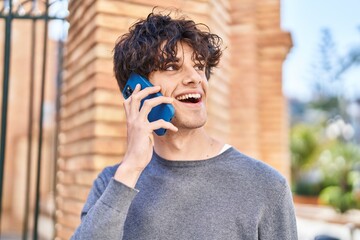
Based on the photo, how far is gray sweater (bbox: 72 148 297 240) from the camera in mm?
1454

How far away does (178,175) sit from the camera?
1604 millimetres

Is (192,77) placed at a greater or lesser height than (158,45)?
lesser

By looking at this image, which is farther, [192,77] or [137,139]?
[192,77]

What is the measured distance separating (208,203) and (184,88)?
1.33 ft

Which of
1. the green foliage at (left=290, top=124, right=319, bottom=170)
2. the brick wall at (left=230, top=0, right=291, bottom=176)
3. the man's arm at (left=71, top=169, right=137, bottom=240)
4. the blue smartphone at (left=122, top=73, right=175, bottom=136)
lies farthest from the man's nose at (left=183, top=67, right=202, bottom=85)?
the green foliage at (left=290, top=124, right=319, bottom=170)

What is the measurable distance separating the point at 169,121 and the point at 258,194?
1.27 feet

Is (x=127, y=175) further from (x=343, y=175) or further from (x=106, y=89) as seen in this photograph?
(x=343, y=175)

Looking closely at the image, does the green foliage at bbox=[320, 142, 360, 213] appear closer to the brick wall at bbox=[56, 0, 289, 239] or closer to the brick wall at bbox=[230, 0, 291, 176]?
the brick wall at bbox=[230, 0, 291, 176]

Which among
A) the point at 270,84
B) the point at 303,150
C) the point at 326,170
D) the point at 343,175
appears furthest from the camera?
the point at 303,150

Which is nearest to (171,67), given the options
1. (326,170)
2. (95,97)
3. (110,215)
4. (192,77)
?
(192,77)

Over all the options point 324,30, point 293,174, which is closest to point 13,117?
point 293,174

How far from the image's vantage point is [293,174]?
24.3 m

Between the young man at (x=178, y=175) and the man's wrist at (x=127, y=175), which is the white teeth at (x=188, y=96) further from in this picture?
the man's wrist at (x=127, y=175)

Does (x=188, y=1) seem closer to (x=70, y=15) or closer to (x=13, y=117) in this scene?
(x=70, y=15)
